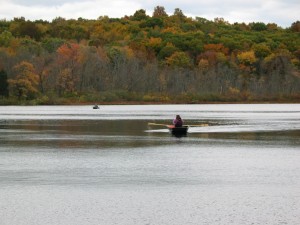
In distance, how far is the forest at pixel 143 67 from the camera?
374ft

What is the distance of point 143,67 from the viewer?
5118 inches

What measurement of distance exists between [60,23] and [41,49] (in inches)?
1790

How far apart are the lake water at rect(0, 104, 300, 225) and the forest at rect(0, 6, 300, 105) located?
63.5 metres

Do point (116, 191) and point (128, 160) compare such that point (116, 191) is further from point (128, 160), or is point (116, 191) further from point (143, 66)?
point (143, 66)

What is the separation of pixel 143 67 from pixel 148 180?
337ft

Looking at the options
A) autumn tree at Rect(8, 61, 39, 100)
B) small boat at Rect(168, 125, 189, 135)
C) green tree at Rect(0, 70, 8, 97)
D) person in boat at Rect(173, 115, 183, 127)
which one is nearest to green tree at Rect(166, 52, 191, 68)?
autumn tree at Rect(8, 61, 39, 100)

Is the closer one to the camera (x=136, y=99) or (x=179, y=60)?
(x=136, y=99)

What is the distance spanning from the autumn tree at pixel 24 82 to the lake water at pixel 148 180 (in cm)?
5686

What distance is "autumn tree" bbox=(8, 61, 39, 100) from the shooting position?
10477cm

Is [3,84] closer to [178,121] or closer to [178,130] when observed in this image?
[178,130]

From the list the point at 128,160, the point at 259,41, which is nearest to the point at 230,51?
the point at 259,41

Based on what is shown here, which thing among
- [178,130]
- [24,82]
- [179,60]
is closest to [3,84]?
[24,82]

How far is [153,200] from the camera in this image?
23594 millimetres

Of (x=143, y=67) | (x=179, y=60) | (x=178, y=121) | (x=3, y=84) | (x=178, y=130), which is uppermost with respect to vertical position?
(x=179, y=60)
